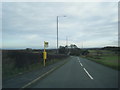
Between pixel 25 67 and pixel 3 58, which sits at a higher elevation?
pixel 3 58

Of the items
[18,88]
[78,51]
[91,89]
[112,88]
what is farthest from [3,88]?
[78,51]

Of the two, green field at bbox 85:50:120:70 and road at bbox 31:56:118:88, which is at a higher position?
road at bbox 31:56:118:88

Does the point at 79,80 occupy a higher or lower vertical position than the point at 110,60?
higher

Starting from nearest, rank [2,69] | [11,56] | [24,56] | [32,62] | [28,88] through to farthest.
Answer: [28,88], [2,69], [11,56], [24,56], [32,62]

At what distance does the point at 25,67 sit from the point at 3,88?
1029 centimetres

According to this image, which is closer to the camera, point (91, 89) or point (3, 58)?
point (91, 89)

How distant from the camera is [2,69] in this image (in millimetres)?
14461

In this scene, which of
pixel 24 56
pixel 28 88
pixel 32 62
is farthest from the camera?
pixel 32 62

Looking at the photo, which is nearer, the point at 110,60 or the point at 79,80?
the point at 79,80

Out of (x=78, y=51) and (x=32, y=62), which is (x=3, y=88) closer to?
(x=32, y=62)

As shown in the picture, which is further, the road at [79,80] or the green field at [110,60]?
the green field at [110,60]

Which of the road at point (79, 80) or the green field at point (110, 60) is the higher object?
the road at point (79, 80)

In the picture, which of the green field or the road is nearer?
the road

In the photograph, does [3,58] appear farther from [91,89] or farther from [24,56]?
[91,89]
